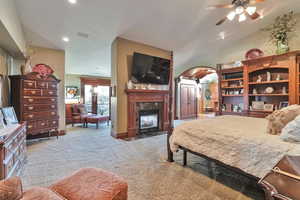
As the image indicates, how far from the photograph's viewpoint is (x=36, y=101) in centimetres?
395

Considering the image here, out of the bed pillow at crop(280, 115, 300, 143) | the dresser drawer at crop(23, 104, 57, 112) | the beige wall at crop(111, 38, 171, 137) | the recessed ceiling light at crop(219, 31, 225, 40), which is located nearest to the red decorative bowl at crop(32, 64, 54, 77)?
the dresser drawer at crop(23, 104, 57, 112)

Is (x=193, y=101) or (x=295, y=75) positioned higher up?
(x=295, y=75)

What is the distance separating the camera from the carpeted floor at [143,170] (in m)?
1.97

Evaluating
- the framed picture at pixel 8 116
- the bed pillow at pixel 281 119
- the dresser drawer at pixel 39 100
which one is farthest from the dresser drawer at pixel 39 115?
the bed pillow at pixel 281 119

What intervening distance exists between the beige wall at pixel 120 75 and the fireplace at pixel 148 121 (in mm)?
617

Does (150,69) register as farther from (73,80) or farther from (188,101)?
(73,80)

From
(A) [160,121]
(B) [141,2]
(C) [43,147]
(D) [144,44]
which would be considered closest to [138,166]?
(C) [43,147]

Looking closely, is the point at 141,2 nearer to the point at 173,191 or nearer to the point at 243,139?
the point at 243,139

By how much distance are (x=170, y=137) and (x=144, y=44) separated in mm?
3373

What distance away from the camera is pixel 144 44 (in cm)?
502

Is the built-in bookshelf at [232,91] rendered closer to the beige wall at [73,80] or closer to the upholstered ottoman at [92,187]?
the upholstered ottoman at [92,187]

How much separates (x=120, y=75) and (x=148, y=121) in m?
1.81

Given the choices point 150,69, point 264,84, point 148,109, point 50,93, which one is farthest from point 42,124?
point 264,84

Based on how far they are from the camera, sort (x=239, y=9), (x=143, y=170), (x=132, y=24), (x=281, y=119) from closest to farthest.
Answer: (x=281, y=119)
(x=143, y=170)
(x=239, y=9)
(x=132, y=24)
